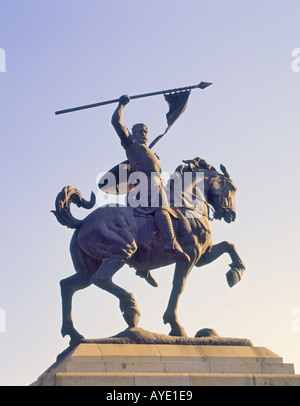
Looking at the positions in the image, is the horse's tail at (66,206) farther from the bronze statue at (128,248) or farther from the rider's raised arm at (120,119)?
the rider's raised arm at (120,119)

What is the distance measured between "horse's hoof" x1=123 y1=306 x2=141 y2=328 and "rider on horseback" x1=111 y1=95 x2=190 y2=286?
118 centimetres

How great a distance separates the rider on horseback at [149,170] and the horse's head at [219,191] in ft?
2.86

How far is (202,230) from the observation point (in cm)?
1656

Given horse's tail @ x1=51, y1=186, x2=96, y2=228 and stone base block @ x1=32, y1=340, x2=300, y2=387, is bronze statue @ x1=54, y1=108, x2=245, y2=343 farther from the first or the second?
stone base block @ x1=32, y1=340, x2=300, y2=387

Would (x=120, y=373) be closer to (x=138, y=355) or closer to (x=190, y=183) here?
(x=138, y=355)

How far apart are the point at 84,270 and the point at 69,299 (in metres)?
0.57

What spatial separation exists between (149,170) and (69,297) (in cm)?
274

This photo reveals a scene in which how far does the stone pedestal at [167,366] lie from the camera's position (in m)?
14.1

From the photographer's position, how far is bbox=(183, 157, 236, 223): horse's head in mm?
17281

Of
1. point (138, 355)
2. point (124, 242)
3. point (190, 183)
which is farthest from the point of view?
point (190, 183)

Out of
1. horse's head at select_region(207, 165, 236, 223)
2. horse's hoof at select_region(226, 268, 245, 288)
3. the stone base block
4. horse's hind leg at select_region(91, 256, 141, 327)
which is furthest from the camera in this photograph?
horse's head at select_region(207, 165, 236, 223)

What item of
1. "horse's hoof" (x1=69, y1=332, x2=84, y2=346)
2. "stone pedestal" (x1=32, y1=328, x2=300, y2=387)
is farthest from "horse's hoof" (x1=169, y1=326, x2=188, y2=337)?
"horse's hoof" (x1=69, y1=332, x2=84, y2=346)
